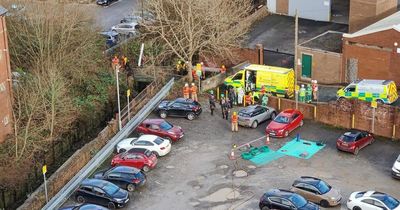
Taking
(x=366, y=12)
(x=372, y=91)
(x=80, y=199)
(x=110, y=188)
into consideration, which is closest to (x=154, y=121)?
(x=110, y=188)

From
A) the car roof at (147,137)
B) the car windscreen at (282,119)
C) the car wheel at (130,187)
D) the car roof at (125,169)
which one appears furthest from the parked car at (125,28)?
the car wheel at (130,187)

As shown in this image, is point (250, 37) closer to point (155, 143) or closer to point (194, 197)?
point (155, 143)

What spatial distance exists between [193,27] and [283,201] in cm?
2118

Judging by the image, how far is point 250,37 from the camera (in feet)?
204

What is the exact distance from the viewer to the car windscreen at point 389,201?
3525 cm

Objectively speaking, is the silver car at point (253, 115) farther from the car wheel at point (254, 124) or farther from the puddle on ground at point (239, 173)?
the puddle on ground at point (239, 173)

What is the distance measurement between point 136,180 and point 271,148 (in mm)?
9264

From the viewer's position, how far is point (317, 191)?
36719 mm

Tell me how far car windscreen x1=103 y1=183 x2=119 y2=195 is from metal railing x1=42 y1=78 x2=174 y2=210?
264cm

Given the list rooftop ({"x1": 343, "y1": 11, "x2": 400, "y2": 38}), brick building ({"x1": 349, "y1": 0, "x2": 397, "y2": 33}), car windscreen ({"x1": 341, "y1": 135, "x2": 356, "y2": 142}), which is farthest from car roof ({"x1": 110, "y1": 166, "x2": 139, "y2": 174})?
brick building ({"x1": 349, "y1": 0, "x2": 397, "y2": 33})

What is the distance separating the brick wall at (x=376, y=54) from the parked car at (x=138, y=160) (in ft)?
58.5

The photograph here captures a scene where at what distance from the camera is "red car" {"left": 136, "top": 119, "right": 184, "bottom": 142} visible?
44.6m

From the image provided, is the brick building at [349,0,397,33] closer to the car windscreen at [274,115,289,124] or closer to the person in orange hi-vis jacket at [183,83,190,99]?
the car windscreen at [274,115,289,124]

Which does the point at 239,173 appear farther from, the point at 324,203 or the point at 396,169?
the point at 396,169
